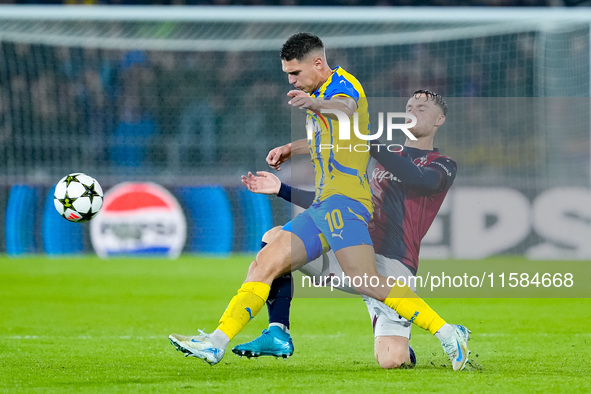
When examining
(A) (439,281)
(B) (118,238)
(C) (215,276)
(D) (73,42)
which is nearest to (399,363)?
(A) (439,281)

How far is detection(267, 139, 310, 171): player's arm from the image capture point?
557cm

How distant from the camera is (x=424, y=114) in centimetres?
602

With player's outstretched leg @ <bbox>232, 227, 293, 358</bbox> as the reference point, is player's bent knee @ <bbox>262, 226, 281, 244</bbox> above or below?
above

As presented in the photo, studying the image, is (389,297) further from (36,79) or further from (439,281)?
(36,79)

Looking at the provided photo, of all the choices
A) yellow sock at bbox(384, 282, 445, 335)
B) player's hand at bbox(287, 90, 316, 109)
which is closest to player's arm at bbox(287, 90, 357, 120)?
player's hand at bbox(287, 90, 316, 109)

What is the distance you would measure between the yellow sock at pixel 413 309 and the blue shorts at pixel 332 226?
31 centimetres

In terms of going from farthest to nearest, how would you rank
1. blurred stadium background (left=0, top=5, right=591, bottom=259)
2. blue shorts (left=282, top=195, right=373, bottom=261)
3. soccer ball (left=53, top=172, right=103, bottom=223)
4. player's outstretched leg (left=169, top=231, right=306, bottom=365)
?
blurred stadium background (left=0, top=5, right=591, bottom=259) → soccer ball (left=53, top=172, right=103, bottom=223) → blue shorts (left=282, top=195, right=373, bottom=261) → player's outstretched leg (left=169, top=231, right=306, bottom=365)

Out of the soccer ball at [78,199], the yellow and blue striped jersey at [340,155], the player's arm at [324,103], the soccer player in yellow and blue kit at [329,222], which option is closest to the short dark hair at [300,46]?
the soccer player in yellow and blue kit at [329,222]

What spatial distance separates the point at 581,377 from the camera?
5051 mm

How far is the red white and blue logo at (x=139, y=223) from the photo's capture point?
47.7ft

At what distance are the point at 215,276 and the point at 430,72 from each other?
5.40 meters

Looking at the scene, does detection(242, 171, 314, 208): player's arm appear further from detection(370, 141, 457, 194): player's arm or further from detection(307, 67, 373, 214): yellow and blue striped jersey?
detection(370, 141, 457, 194): player's arm

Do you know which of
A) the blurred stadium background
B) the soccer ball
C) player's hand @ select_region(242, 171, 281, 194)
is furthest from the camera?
the blurred stadium background

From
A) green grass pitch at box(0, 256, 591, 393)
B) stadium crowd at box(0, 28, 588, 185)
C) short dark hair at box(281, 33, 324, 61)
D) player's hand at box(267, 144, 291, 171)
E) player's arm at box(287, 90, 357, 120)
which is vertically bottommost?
green grass pitch at box(0, 256, 591, 393)
